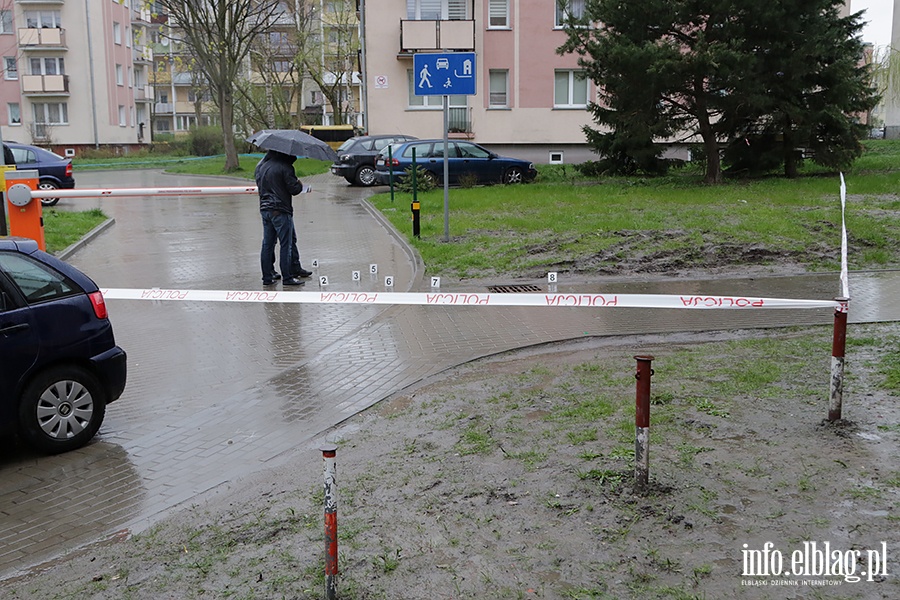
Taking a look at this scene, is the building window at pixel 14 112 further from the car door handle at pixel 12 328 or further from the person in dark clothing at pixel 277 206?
the car door handle at pixel 12 328

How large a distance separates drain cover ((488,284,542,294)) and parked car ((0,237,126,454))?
5804 mm

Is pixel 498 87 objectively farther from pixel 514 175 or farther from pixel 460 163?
pixel 460 163

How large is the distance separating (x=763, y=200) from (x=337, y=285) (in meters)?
10.4

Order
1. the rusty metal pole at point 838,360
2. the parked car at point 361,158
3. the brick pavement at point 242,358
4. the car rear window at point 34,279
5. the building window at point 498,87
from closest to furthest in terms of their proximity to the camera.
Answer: the rusty metal pole at point 838,360 → the brick pavement at point 242,358 → the car rear window at point 34,279 → the parked car at point 361,158 → the building window at point 498,87

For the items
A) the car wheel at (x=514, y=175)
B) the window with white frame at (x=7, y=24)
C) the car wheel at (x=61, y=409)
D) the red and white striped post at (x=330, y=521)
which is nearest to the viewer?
the red and white striped post at (x=330, y=521)

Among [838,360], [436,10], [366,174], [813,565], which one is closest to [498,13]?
[436,10]

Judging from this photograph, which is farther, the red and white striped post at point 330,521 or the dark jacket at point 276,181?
the dark jacket at point 276,181

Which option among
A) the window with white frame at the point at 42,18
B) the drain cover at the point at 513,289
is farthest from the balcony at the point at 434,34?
the window with white frame at the point at 42,18

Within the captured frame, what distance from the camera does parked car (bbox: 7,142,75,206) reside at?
2430 centimetres

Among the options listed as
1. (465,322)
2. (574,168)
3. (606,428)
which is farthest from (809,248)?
(574,168)

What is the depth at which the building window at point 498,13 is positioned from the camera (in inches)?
1401

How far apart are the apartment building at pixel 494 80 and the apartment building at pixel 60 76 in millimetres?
31283

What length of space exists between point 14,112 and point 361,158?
1604 inches

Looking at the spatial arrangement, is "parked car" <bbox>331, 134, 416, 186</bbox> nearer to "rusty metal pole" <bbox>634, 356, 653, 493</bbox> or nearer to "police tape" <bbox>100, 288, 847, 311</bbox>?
"police tape" <bbox>100, 288, 847, 311</bbox>
